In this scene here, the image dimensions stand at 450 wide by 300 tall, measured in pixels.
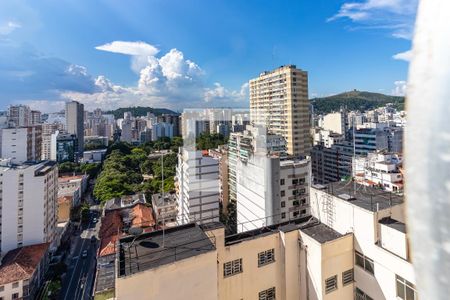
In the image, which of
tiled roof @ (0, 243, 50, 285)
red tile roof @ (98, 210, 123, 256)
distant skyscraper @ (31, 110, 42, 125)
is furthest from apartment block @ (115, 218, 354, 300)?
distant skyscraper @ (31, 110, 42, 125)

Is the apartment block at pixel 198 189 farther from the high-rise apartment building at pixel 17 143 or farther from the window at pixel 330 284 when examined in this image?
the high-rise apartment building at pixel 17 143

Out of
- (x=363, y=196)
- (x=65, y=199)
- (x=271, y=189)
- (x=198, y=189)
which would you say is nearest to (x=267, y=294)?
(x=363, y=196)

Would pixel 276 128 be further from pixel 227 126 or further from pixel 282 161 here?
pixel 282 161

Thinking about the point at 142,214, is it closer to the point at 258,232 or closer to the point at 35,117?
the point at 258,232

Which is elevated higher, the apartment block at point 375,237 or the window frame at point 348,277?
the apartment block at point 375,237

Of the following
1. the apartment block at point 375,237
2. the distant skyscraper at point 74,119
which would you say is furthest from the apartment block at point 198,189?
Result: the distant skyscraper at point 74,119

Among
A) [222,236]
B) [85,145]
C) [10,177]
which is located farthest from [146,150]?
[222,236]

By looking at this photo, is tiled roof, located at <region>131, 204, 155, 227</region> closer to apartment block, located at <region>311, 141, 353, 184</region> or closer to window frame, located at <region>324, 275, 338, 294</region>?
window frame, located at <region>324, 275, 338, 294</region>
